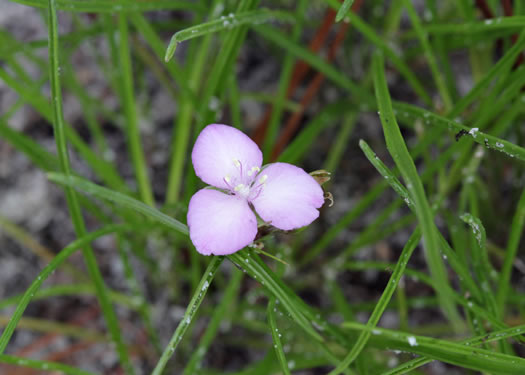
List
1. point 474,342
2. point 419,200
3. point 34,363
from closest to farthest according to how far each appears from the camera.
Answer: point 419,200 → point 474,342 → point 34,363

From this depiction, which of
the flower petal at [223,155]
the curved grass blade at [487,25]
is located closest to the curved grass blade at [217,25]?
the flower petal at [223,155]

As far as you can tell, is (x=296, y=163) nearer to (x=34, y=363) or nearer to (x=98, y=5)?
(x=98, y=5)

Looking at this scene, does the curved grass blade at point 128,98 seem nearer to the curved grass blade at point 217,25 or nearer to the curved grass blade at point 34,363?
the curved grass blade at point 217,25

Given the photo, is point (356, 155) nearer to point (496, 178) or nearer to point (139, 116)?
point (496, 178)

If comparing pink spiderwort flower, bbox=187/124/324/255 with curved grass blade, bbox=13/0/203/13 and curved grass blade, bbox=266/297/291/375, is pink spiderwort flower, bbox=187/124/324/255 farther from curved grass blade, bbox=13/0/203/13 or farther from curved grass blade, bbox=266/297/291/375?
curved grass blade, bbox=13/0/203/13

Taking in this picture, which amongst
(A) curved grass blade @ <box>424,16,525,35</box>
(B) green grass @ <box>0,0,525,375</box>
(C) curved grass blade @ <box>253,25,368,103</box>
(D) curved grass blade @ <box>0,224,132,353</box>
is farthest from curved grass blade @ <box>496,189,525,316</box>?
(D) curved grass blade @ <box>0,224,132,353</box>

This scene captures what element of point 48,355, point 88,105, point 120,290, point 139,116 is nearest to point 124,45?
point 88,105

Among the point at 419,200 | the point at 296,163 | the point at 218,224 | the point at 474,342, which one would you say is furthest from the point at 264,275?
the point at 296,163
